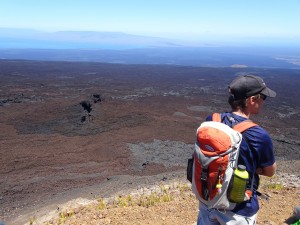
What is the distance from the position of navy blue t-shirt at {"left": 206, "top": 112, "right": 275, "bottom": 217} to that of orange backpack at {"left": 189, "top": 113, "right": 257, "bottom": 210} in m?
0.06

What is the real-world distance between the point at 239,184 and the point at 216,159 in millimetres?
250

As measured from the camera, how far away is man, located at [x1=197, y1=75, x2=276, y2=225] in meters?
2.38

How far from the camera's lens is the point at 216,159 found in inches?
89.7

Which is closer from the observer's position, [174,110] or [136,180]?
[136,180]

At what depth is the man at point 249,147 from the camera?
2.38m

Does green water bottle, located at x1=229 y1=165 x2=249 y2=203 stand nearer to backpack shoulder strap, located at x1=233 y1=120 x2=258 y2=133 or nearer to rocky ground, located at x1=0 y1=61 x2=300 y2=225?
backpack shoulder strap, located at x1=233 y1=120 x2=258 y2=133

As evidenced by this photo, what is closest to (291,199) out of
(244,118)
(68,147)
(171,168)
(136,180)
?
(244,118)

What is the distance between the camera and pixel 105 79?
4322 centimetres

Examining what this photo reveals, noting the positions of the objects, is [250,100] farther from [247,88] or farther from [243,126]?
[243,126]

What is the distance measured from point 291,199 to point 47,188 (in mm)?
7447

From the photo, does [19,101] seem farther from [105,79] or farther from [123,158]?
[105,79]

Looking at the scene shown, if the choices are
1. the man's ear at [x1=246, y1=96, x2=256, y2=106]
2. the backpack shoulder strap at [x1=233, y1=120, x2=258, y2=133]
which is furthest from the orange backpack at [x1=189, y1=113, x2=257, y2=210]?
the man's ear at [x1=246, y1=96, x2=256, y2=106]

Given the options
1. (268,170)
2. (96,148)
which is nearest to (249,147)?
(268,170)

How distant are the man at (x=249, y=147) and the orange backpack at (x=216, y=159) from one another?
8 cm
